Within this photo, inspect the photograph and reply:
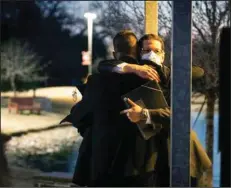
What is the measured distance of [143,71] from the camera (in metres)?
3.50

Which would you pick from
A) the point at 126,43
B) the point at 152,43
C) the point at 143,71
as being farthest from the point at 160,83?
the point at 126,43

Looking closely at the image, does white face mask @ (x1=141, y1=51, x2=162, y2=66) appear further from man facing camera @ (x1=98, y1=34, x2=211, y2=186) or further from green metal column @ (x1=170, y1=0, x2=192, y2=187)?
green metal column @ (x1=170, y1=0, x2=192, y2=187)

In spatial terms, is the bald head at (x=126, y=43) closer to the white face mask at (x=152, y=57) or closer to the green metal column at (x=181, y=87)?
the white face mask at (x=152, y=57)

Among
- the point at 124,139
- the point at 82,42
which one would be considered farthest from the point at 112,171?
the point at 82,42

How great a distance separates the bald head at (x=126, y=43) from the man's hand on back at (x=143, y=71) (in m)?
0.11

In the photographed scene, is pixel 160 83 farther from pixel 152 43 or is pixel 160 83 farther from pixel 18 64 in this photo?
pixel 18 64

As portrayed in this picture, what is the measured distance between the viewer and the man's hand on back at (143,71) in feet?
11.5

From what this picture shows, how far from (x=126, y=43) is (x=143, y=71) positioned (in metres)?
0.30

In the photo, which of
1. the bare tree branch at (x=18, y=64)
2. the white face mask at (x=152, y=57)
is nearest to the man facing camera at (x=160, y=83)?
the white face mask at (x=152, y=57)

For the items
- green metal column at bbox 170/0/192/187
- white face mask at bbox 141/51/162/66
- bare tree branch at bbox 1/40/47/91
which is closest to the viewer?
green metal column at bbox 170/0/192/187

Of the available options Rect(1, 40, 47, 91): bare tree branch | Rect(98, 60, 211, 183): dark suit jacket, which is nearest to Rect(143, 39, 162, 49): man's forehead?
Rect(98, 60, 211, 183): dark suit jacket

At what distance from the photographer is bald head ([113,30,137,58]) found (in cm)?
361

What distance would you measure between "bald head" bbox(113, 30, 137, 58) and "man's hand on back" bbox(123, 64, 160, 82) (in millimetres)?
114

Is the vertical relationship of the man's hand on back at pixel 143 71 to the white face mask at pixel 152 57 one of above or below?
below
